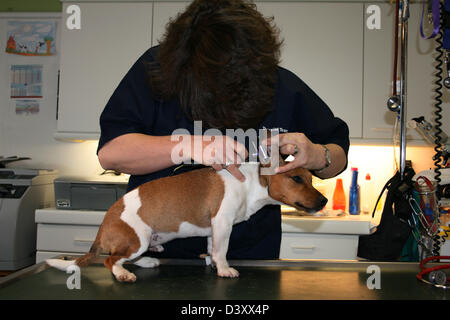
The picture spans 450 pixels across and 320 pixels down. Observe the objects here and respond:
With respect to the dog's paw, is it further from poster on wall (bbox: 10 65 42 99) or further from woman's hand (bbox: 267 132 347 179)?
poster on wall (bbox: 10 65 42 99)

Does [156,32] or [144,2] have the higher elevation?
[144,2]

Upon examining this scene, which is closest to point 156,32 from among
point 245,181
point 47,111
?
point 47,111

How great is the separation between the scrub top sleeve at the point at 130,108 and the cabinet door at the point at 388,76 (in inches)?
66.4

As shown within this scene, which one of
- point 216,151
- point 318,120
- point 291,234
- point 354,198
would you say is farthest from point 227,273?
point 354,198

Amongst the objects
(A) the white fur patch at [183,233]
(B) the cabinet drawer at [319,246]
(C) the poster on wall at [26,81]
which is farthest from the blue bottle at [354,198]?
(C) the poster on wall at [26,81]

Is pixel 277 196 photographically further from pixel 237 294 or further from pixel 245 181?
pixel 237 294

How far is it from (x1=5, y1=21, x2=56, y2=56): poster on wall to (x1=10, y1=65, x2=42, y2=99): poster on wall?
110 millimetres

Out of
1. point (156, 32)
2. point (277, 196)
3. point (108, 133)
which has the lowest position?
point (277, 196)

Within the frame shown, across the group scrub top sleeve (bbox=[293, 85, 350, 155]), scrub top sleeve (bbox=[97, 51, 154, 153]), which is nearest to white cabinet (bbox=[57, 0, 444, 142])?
scrub top sleeve (bbox=[293, 85, 350, 155])

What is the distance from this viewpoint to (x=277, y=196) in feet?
3.26

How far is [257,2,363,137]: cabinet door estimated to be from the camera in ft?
7.86

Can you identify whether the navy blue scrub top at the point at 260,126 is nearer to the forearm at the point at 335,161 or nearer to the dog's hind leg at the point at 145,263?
the forearm at the point at 335,161

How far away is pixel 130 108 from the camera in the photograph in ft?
3.48

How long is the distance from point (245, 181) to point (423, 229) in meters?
0.53
